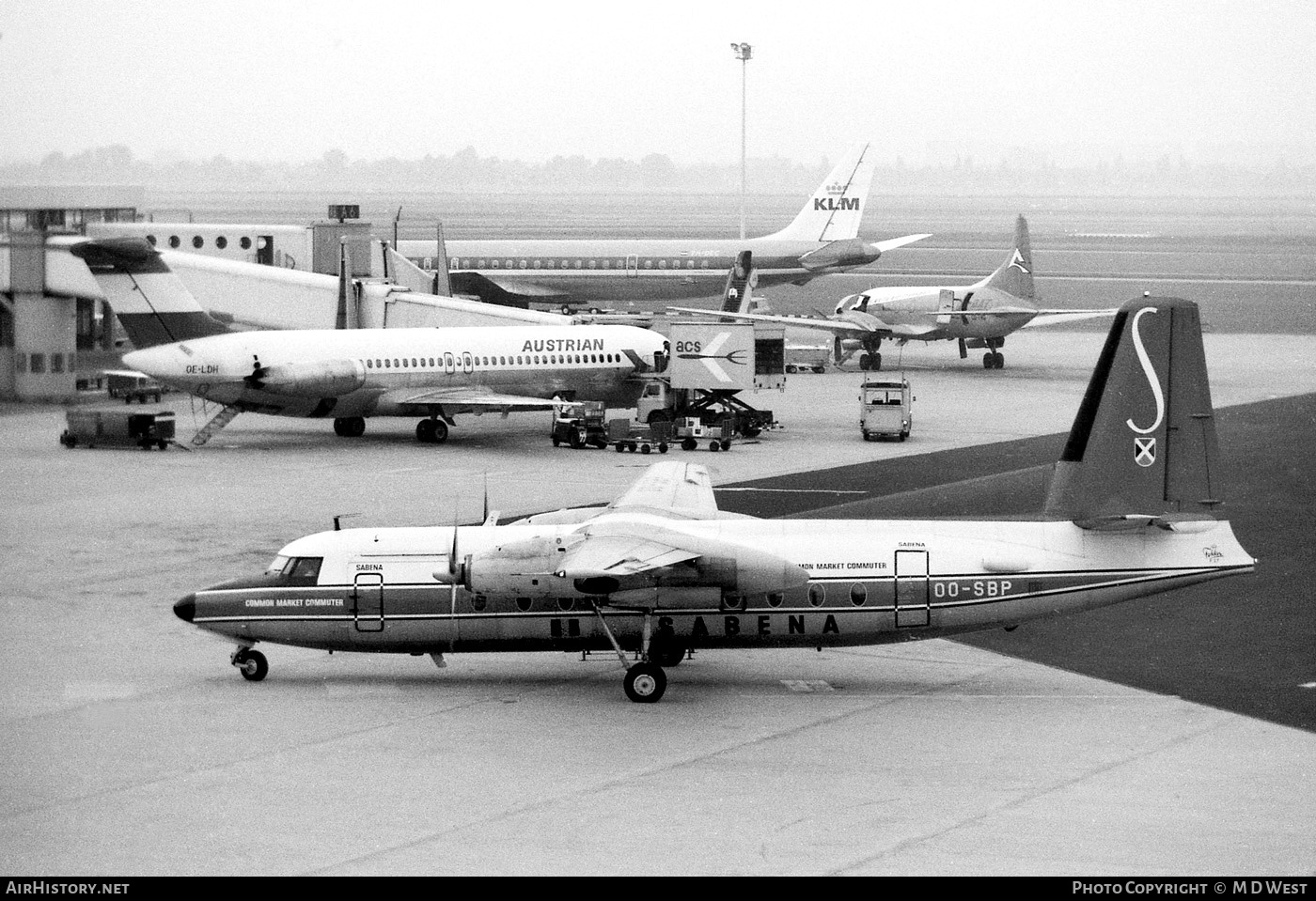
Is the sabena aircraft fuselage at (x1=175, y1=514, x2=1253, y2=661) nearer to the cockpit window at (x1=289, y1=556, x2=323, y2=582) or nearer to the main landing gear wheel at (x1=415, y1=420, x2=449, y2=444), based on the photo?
the cockpit window at (x1=289, y1=556, x2=323, y2=582)

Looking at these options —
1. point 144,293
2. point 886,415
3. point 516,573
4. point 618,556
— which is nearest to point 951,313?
point 886,415

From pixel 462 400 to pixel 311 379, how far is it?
5.41m

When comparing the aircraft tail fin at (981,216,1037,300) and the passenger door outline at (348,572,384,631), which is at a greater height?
the aircraft tail fin at (981,216,1037,300)

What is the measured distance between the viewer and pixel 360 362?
Result: 5888 centimetres

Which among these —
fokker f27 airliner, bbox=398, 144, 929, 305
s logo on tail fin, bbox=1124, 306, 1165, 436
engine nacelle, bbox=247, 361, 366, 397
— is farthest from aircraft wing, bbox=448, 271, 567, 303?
s logo on tail fin, bbox=1124, 306, 1165, 436

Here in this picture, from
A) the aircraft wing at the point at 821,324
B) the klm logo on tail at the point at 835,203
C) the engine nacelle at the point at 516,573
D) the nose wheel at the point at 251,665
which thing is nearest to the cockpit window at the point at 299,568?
the nose wheel at the point at 251,665

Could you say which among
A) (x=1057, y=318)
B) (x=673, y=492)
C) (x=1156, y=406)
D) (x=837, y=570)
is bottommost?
(x=837, y=570)

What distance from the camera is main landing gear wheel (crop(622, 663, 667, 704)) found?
92.6ft

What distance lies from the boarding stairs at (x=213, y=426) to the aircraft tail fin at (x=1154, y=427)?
38007 mm

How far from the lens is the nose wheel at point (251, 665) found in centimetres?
3003

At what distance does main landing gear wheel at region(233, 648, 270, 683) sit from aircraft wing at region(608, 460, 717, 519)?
7.13 m

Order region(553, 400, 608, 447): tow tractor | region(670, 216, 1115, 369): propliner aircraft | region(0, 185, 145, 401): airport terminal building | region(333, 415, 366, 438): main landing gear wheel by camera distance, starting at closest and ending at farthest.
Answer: region(553, 400, 608, 447): tow tractor → region(333, 415, 366, 438): main landing gear wheel → region(0, 185, 145, 401): airport terminal building → region(670, 216, 1115, 369): propliner aircraft

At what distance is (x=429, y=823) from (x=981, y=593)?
11191 mm

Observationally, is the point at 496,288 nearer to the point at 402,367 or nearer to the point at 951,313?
the point at 951,313
